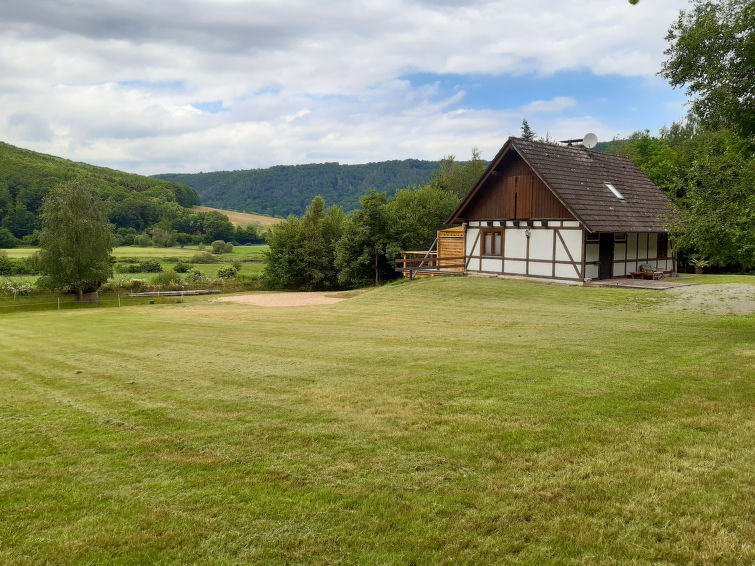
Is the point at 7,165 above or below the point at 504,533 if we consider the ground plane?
above

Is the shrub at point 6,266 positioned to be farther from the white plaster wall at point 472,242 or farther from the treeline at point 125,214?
the white plaster wall at point 472,242

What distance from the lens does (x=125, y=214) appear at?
8725cm

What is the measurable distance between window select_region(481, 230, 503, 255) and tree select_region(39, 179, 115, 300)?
28391mm

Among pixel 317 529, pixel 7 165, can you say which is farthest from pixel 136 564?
pixel 7 165

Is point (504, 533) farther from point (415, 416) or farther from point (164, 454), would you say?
point (164, 454)

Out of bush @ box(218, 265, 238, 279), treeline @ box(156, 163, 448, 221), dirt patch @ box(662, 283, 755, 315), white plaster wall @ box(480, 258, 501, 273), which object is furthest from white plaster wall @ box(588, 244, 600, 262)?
treeline @ box(156, 163, 448, 221)

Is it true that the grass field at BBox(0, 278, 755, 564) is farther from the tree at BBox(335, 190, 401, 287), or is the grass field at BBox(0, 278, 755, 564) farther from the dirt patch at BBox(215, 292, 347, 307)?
the tree at BBox(335, 190, 401, 287)

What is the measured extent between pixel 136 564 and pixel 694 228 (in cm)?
1230

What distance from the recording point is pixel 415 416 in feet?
22.1

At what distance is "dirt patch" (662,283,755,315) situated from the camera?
17.2 meters

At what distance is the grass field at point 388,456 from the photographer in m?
3.86

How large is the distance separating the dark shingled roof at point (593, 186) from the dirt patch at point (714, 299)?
3.72m

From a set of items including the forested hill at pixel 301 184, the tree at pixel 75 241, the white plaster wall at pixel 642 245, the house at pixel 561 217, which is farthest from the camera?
the forested hill at pixel 301 184

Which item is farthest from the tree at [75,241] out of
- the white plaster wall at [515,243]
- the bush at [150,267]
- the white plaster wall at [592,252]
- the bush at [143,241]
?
the bush at [143,241]
